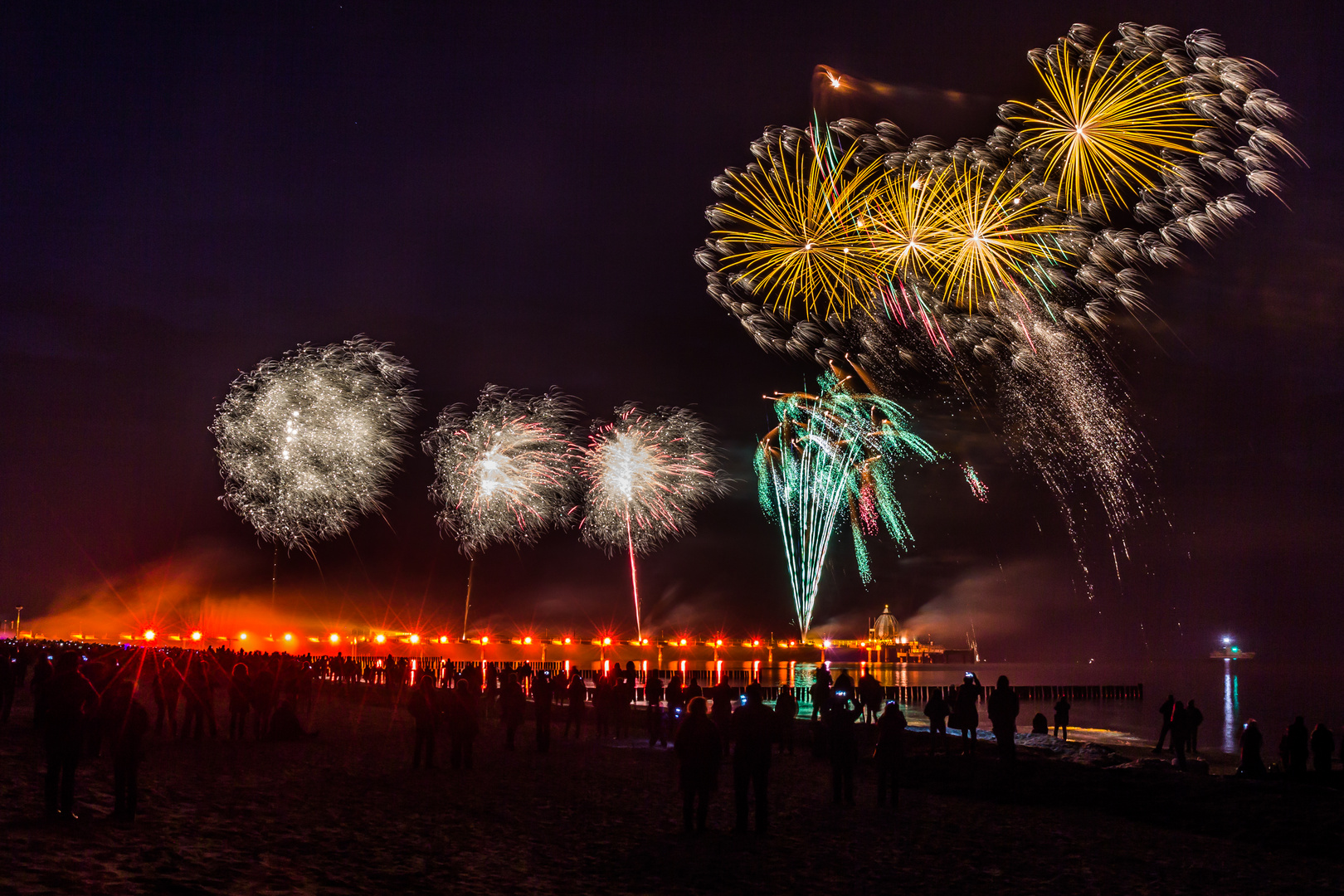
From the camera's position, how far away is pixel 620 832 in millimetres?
11086

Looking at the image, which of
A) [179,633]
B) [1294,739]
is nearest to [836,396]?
[1294,739]

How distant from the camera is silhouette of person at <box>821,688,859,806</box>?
43.8ft

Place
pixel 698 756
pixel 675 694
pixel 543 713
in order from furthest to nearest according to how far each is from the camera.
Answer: pixel 675 694
pixel 543 713
pixel 698 756

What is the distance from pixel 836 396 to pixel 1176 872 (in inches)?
985

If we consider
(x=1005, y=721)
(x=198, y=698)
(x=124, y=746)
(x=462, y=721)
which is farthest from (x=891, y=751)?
(x=198, y=698)

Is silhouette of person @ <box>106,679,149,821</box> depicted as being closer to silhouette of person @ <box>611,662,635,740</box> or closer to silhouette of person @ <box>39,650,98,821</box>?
silhouette of person @ <box>39,650,98,821</box>

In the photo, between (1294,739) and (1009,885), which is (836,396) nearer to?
(1294,739)

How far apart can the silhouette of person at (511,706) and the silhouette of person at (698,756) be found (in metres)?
8.89

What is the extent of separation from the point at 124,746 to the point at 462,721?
22.0 ft

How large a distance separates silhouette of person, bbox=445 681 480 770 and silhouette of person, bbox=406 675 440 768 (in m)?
0.32

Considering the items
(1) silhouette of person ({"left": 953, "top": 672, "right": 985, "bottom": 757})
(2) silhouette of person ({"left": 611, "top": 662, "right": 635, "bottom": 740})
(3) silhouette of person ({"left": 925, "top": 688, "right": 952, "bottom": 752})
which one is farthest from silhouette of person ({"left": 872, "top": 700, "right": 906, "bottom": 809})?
(2) silhouette of person ({"left": 611, "top": 662, "right": 635, "bottom": 740})

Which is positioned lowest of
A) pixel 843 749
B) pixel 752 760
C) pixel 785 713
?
pixel 785 713

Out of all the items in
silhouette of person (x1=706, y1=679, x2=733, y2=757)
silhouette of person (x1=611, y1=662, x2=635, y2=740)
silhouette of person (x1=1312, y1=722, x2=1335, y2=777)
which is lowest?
silhouette of person (x1=611, y1=662, x2=635, y2=740)

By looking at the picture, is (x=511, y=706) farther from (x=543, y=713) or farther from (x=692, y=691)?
(x=692, y=691)
